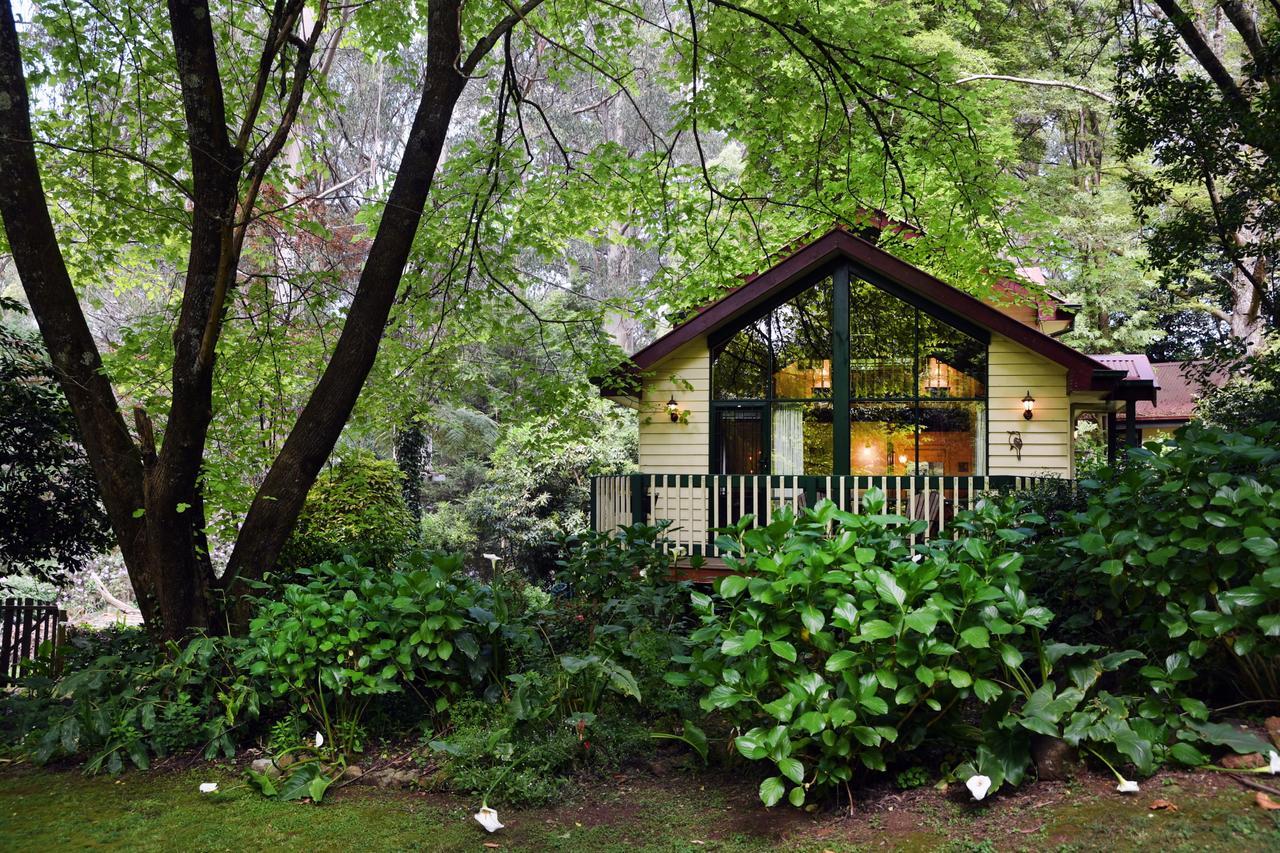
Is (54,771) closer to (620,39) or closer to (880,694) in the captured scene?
(880,694)

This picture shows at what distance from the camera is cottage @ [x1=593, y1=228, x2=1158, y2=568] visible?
36.1 ft

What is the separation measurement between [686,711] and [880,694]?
4.62 feet

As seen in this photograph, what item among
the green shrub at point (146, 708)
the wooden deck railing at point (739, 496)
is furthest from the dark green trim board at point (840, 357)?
the green shrub at point (146, 708)

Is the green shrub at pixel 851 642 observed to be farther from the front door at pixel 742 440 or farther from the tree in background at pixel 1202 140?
the front door at pixel 742 440

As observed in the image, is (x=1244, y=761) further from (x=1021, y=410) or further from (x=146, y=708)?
(x=1021, y=410)

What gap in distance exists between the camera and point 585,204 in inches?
332

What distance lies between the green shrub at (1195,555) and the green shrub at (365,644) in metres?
3.04

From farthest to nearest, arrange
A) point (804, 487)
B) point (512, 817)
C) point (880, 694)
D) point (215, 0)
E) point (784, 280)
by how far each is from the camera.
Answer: point (784, 280) → point (804, 487) → point (215, 0) → point (512, 817) → point (880, 694)

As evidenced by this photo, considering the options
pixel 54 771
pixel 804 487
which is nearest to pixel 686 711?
pixel 54 771

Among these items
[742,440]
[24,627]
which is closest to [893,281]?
[742,440]

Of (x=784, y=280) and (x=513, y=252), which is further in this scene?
(x=784, y=280)

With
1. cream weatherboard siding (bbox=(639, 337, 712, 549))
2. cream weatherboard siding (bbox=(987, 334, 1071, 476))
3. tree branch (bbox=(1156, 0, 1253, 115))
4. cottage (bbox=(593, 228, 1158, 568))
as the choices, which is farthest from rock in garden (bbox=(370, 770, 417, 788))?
cream weatherboard siding (bbox=(987, 334, 1071, 476))

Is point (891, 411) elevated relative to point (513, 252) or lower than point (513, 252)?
lower

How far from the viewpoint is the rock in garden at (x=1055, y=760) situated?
333cm
